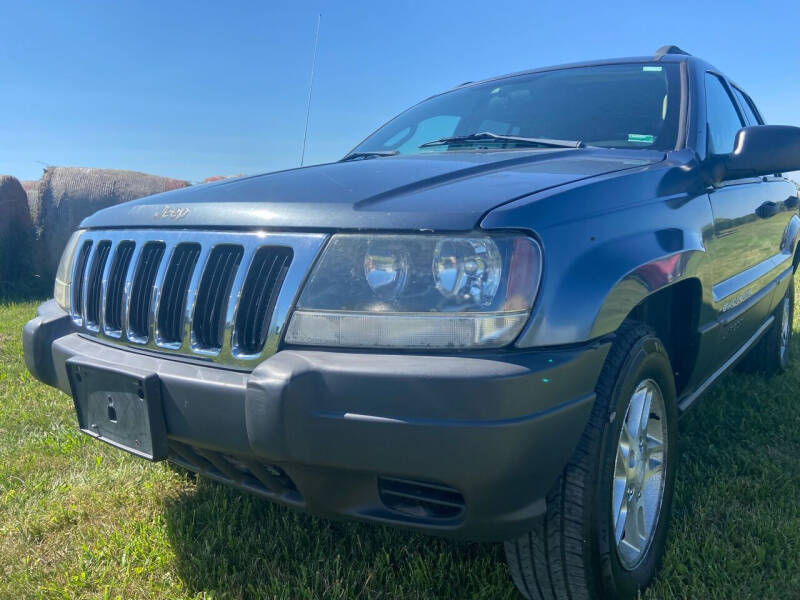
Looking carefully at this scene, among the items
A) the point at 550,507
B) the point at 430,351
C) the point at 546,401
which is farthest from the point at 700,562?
the point at 430,351

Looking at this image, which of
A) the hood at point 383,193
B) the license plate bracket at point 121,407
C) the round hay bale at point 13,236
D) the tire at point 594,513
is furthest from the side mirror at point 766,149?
the round hay bale at point 13,236

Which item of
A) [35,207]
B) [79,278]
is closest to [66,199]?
[35,207]

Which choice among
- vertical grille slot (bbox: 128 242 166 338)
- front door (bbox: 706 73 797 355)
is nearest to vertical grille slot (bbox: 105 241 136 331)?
vertical grille slot (bbox: 128 242 166 338)

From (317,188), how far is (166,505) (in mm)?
1467

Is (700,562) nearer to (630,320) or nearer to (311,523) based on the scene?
(630,320)

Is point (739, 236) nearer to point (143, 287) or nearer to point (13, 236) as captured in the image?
point (143, 287)

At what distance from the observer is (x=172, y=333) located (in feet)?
6.16

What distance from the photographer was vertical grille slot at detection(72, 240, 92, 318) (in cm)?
229

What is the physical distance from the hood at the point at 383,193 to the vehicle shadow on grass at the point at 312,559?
1.02 m

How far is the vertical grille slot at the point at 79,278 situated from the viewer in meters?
2.29

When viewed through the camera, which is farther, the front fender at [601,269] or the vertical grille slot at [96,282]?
the vertical grille slot at [96,282]

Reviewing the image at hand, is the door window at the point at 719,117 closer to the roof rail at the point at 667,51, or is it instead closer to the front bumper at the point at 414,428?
the roof rail at the point at 667,51

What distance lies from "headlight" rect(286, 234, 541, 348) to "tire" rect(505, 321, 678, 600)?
0.39 meters

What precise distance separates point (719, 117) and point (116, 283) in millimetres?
2678
